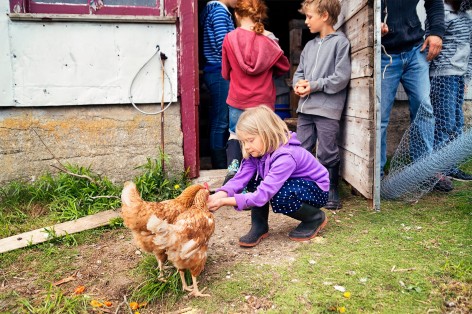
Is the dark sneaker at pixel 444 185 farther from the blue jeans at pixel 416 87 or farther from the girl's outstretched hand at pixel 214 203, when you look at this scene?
the girl's outstretched hand at pixel 214 203

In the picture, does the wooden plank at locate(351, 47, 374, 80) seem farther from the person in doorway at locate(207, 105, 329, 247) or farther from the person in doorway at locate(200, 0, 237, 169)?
the person in doorway at locate(200, 0, 237, 169)

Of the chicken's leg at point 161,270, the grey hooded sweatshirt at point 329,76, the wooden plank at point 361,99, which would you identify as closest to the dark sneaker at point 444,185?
the wooden plank at point 361,99

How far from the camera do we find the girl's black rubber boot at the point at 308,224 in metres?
3.17

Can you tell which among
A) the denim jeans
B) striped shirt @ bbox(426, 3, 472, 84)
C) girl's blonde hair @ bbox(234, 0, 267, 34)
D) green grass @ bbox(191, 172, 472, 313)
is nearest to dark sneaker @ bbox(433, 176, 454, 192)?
the denim jeans

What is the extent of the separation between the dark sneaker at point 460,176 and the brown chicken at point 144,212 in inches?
133

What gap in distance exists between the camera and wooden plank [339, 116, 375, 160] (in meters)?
3.53

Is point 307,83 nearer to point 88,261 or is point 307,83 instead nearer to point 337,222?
point 337,222

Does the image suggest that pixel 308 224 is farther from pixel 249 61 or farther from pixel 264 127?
pixel 249 61

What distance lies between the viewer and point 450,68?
13.9 ft

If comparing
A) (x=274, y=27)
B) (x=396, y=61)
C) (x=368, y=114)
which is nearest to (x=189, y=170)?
(x=368, y=114)

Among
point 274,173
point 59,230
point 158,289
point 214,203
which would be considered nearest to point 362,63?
point 274,173

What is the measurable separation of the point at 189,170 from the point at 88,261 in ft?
5.21

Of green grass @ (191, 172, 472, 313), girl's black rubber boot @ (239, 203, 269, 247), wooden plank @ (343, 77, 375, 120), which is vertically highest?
wooden plank @ (343, 77, 375, 120)

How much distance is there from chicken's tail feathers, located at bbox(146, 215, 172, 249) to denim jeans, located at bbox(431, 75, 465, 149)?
3.01 m
